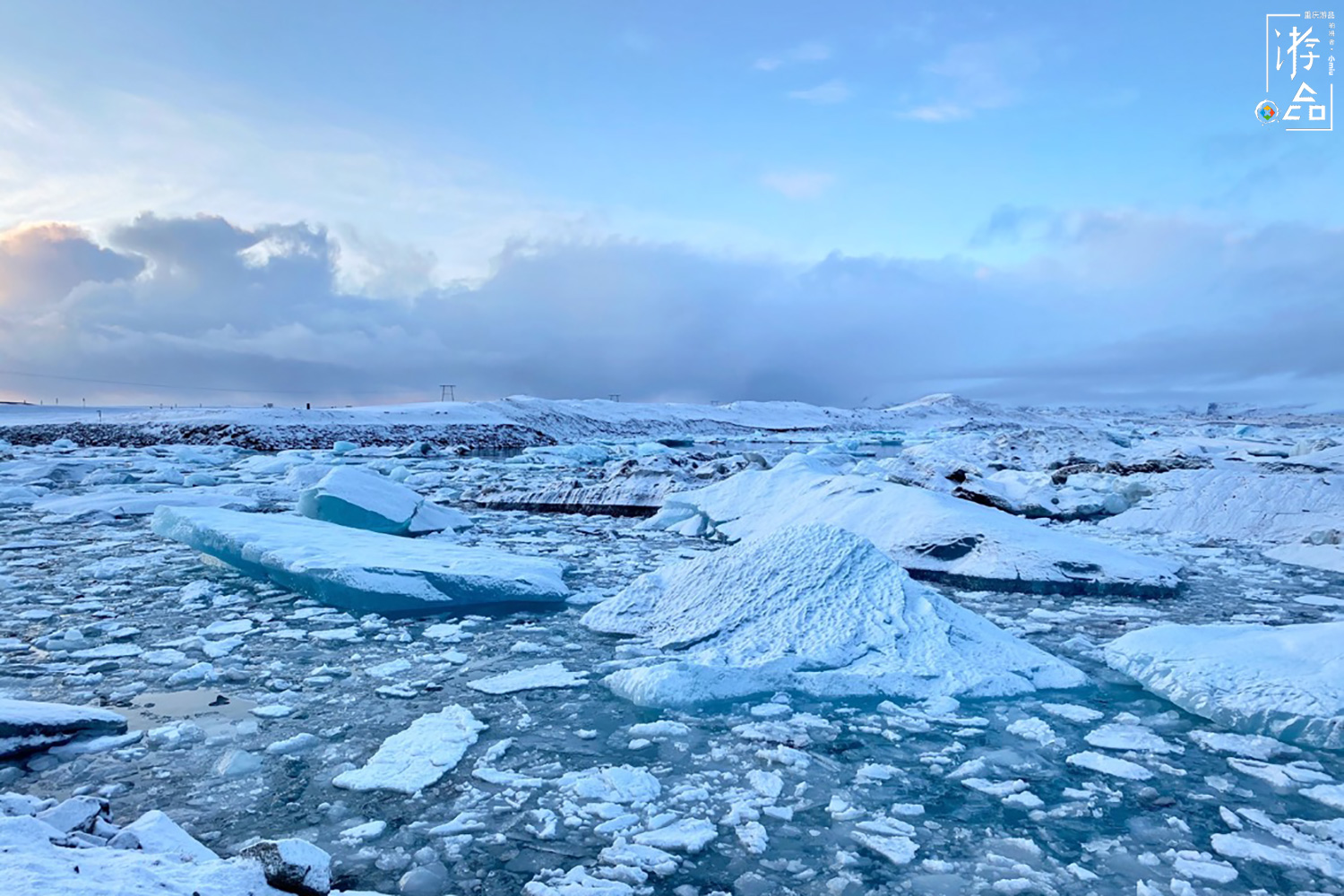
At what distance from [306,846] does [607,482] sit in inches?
307

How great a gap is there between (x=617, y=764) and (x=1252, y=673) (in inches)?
89.2

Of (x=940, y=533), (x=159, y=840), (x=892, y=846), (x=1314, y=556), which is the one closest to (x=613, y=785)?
(x=892, y=846)

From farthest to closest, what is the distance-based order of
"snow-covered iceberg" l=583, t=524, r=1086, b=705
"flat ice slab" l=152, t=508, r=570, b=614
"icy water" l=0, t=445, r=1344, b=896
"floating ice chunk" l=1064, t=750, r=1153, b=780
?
"flat ice slab" l=152, t=508, r=570, b=614 < "snow-covered iceberg" l=583, t=524, r=1086, b=705 < "floating ice chunk" l=1064, t=750, r=1153, b=780 < "icy water" l=0, t=445, r=1344, b=896

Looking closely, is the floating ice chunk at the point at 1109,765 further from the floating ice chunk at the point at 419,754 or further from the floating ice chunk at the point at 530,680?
the floating ice chunk at the point at 419,754

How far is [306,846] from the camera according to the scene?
142 centimetres

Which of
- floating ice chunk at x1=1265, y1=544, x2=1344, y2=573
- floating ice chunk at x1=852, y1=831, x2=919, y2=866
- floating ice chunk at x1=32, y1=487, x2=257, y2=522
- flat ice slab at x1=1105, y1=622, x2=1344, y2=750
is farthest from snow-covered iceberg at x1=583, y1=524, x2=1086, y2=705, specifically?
floating ice chunk at x1=32, y1=487, x2=257, y2=522

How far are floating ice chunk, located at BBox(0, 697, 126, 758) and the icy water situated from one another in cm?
8

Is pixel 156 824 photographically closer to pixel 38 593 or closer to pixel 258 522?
pixel 38 593

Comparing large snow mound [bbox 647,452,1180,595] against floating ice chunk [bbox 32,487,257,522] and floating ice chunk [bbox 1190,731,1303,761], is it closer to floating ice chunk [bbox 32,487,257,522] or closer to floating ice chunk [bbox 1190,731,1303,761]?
floating ice chunk [bbox 1190,731,1303,761]

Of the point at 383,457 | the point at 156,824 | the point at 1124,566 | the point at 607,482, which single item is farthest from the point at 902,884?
the point at 383,457

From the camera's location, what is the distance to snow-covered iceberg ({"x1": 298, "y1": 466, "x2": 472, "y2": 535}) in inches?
256

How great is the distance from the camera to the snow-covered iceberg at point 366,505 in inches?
256

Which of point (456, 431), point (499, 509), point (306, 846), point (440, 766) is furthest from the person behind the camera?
point (456, 431)

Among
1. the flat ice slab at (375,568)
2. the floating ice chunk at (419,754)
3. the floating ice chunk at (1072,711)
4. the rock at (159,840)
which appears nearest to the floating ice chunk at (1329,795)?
the floating ice chunk at (1072,711)
